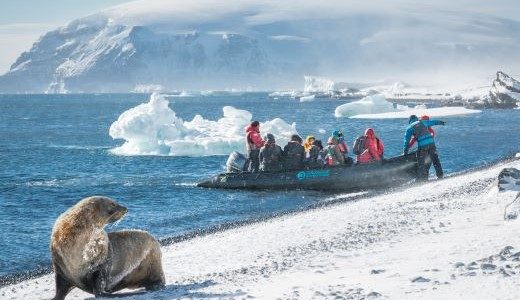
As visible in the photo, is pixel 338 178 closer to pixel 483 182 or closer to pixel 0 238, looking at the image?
pixel 483 182

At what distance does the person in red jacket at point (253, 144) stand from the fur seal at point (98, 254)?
13.2 meters

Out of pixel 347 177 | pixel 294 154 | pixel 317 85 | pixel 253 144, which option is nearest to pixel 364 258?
pixel 347 177

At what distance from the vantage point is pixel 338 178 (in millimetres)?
21578

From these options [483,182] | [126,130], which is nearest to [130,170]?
[126,130]

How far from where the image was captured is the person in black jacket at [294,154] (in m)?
21.4

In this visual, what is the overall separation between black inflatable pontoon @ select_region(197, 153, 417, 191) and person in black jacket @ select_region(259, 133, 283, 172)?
7.5 inches

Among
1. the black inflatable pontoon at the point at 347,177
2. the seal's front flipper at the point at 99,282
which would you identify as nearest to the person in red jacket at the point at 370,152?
the black inflatable pontoon at the point at 347,177

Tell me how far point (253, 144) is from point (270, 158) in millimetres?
676

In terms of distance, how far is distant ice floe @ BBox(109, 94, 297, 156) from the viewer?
35656 mm

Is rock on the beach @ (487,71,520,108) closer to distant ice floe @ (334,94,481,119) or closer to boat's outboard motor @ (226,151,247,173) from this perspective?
distant ice floe @ (334,94,481,119)

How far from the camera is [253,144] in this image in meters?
22.1

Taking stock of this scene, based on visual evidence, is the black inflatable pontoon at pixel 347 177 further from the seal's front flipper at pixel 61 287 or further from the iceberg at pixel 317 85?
the iceberg at pixel 317 85

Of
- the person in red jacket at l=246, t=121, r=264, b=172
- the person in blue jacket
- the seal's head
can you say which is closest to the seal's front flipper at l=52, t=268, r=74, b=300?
the seal's head

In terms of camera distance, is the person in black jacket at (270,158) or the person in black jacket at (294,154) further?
the person in black jacket at (270,158)
